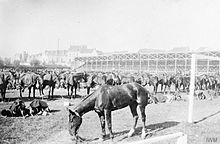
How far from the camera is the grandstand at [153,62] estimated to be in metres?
28.6

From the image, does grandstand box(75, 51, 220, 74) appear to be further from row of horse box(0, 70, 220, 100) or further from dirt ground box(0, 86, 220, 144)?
dirt ground box(0, 86, 220, 144)

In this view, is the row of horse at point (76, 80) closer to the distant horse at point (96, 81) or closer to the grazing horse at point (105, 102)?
the distant horse at point (96, 81)

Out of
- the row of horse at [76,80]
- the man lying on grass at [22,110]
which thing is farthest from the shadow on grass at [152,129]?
the row of horse at [76,80]

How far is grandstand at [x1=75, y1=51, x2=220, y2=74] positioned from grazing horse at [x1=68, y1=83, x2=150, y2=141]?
2062cm

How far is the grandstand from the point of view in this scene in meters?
28.6

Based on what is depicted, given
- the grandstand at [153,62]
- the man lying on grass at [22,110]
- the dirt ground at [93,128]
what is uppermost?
→ the grandstand at [153,62]

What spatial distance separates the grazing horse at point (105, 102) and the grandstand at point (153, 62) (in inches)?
812

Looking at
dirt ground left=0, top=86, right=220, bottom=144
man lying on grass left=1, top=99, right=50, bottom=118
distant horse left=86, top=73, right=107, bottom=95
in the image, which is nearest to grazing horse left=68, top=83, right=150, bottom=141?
dirt ground left=0, top=86, right=220, bottom=144

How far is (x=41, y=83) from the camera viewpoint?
42.1ft

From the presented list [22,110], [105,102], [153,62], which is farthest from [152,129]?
[153,62]

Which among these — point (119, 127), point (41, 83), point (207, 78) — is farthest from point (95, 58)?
point (119, 127)

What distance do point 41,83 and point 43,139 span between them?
24.1 feet

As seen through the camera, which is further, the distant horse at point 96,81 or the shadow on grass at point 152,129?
the distant horse at point 96,81

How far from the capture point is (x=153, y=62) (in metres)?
35.2
